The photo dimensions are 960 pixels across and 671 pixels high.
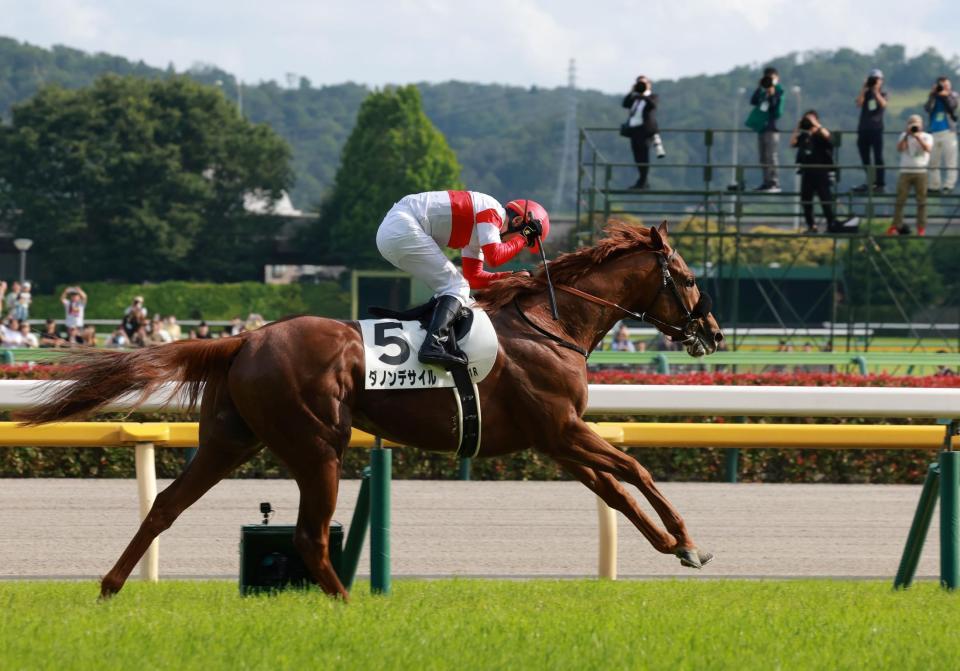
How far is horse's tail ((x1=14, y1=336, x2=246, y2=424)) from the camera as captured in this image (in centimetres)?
607

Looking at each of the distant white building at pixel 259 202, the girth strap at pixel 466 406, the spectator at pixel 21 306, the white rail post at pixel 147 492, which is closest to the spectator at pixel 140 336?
the spectator at pixel 21 306

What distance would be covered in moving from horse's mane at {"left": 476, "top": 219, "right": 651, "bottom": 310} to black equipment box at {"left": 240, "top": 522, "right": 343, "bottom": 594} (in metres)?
1.28

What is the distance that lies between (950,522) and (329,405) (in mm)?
2813

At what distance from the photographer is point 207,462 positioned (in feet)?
19.7

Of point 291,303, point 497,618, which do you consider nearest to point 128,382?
point 497,618

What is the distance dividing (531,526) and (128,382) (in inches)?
133

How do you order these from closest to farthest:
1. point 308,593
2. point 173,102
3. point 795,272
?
point 308,593 < point 795,272 < point 173,102

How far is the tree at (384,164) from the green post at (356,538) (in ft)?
195

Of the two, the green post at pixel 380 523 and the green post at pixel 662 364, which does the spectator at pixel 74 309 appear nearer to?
the green post at pixel 662 364

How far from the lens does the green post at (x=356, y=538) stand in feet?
20.8

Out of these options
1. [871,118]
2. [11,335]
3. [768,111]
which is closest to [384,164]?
[11,335]

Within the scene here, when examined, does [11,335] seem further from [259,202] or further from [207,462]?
[259,202]

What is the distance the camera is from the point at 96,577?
7.01 meters

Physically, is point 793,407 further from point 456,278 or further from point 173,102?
point 173,102
